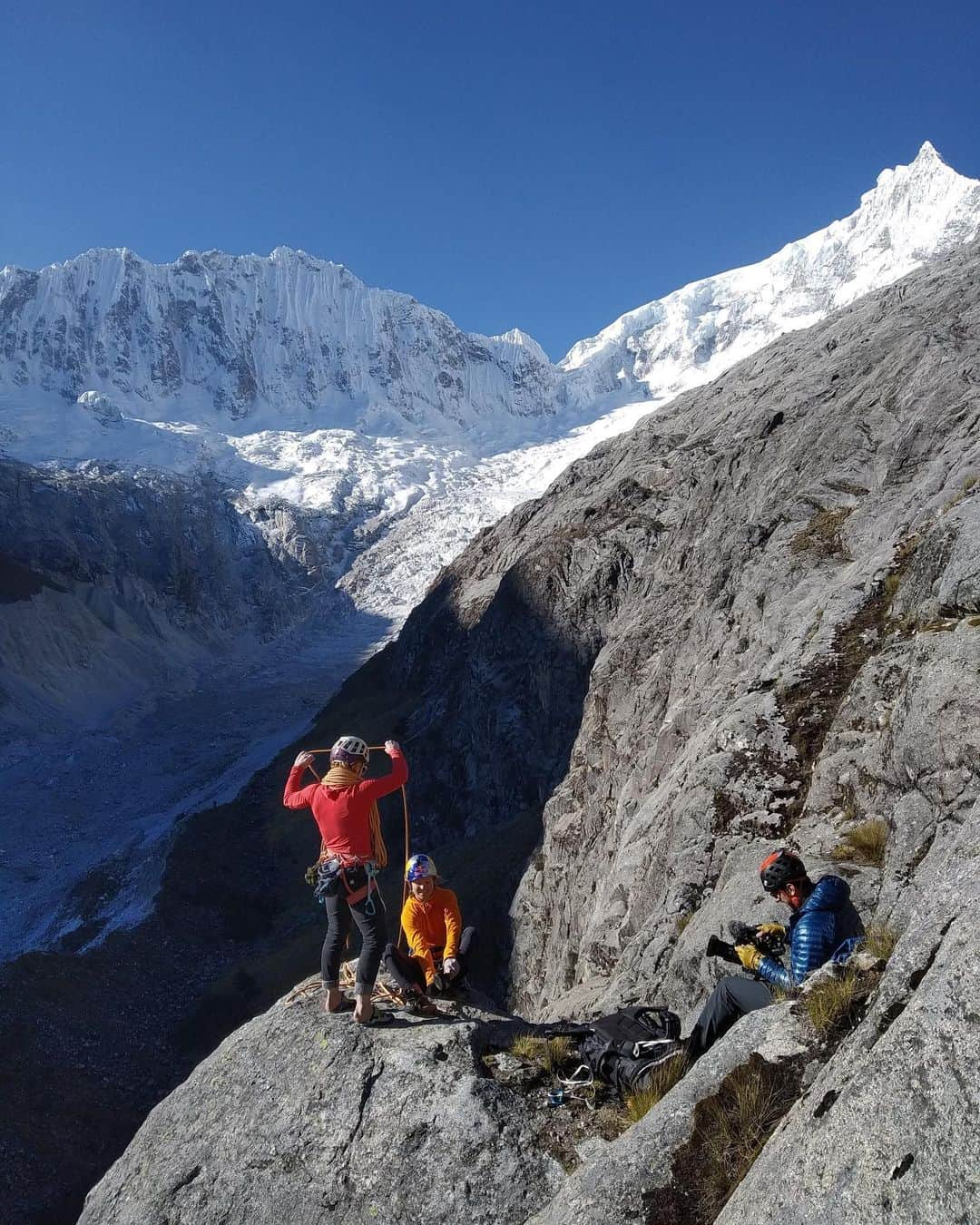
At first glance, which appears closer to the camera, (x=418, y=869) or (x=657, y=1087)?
(x=657, y=1087)

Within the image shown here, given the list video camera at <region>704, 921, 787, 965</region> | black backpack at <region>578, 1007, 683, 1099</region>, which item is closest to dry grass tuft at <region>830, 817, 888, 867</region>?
video camera at <region>704, 921, 787, 965</region>

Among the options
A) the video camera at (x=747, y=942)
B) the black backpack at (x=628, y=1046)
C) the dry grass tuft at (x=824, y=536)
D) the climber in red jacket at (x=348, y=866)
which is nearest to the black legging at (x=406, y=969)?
the climber in red jacket at (x=348, y=866)

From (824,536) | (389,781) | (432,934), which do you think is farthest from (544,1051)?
(824,536)

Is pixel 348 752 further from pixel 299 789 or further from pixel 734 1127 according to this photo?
pixel 734 1127

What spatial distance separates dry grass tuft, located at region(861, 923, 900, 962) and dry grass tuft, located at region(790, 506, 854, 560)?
16567mm

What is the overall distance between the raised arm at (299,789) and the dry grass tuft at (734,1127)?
549 centimetres

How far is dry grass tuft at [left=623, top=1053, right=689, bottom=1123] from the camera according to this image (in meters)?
6.54

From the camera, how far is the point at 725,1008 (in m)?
6.88

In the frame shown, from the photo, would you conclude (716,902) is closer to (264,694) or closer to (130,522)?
(264,694)

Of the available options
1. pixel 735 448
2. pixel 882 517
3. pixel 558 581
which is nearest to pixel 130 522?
pixel 558 581

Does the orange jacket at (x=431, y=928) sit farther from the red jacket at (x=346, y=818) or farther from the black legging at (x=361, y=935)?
the red jacket at (x=346, y=818)

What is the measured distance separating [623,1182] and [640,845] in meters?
12.3

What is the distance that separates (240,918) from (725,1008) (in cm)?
5400

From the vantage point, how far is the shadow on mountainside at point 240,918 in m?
Result: 34.1
